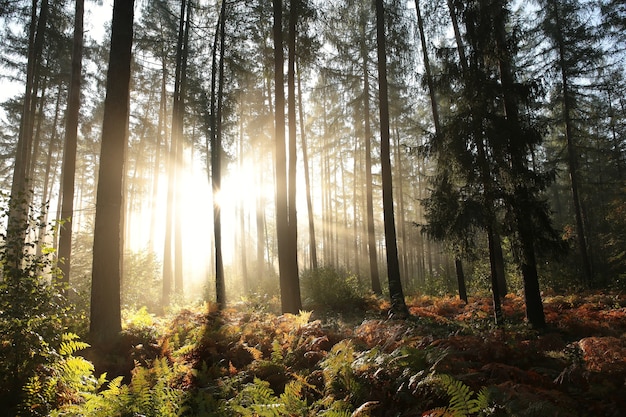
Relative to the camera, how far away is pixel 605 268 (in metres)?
18.5

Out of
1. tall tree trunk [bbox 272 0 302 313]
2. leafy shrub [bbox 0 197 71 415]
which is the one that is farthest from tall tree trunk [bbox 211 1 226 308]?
leafy shrub [bbox 0 197 71 415]

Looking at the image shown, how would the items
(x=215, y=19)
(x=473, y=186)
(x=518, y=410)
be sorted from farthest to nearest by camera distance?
(x=215, y=19) < (x=473, y=186) < (x=518, y=410)

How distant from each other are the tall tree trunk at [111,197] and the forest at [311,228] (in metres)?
0.04

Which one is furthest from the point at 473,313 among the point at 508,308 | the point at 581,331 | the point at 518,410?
the point at 518,410

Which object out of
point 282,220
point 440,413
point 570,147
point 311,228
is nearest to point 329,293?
point 282,220

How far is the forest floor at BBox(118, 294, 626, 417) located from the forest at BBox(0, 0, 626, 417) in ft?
0.11

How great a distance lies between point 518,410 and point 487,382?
0.82 meters

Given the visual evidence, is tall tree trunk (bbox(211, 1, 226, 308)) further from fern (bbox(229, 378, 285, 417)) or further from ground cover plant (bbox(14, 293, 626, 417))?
fern (bbox(229, 378, 285, 417))

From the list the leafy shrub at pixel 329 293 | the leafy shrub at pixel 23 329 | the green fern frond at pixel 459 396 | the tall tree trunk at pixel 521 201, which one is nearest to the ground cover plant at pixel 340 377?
the green fern frond at pixel 459 396

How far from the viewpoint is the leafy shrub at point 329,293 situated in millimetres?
13438

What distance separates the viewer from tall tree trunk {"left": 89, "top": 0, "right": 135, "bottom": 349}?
6.91m

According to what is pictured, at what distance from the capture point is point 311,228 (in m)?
19.2

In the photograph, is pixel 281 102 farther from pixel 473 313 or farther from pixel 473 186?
pixel 473 313

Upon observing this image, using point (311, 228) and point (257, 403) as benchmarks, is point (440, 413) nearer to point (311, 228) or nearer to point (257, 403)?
point (257, 403)
